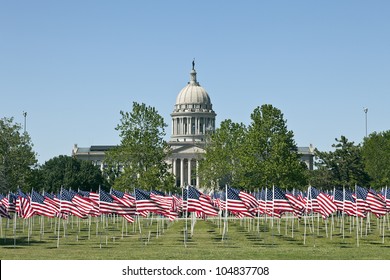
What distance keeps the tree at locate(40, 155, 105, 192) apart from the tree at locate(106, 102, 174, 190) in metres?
47.1

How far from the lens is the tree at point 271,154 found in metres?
110

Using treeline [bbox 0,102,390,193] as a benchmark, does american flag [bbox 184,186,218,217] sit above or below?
below

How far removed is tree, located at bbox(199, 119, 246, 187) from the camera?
416ft

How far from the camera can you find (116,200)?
191 ft

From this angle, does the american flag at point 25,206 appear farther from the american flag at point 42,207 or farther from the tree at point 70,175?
the tree at point 70,175

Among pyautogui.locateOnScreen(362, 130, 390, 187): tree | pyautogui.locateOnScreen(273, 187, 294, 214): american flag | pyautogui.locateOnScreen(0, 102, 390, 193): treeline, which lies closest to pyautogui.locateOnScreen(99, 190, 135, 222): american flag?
pyautogui.locateOnScreen(273, 187, 294, 214): american flag

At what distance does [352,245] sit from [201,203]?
9.73 meters

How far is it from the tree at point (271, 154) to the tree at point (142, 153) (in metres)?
10.4

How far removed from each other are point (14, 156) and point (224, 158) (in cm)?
2924

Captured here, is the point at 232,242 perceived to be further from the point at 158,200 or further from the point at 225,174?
the point at 225,174

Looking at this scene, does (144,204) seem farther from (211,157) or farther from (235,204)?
(211,157)

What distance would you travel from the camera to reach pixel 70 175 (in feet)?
547

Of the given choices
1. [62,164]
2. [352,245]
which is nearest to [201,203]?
[352,245]

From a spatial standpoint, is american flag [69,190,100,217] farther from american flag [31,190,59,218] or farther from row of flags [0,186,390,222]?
american flag [31,190,59,218]
